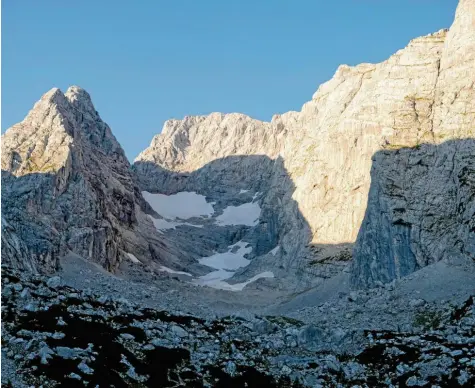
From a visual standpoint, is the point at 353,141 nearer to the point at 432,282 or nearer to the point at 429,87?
the point at 429,87

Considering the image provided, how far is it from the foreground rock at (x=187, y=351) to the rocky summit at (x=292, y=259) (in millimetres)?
162

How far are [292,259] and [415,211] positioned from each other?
63.4m

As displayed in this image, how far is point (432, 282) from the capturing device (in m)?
64.1

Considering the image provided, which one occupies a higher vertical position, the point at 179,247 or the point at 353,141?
the point at 353,141

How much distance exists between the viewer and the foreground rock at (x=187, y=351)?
31016 mm

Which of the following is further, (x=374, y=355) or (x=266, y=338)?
(x=266, y=338)

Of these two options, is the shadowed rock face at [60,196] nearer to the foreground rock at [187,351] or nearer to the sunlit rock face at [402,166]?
the foreground rock at [187,351]

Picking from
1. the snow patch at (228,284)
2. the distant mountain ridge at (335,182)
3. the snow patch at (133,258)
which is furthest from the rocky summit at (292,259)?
the snow patch at (133,258)

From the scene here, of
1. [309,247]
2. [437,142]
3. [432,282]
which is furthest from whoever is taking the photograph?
[309,247]

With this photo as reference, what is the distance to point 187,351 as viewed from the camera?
38.7m

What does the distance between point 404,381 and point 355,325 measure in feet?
58.6

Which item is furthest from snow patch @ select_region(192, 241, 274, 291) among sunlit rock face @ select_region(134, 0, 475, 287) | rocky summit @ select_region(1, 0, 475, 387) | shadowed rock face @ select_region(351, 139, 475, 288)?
shadowed rock face @ select_region(351, 139, 475, 288)

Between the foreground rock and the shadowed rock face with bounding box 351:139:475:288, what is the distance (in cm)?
3599

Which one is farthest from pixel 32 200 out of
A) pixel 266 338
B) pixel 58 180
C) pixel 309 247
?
pixel 266 338
